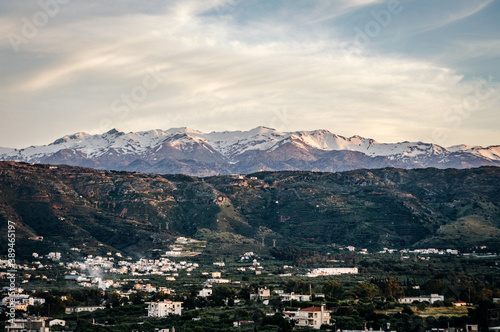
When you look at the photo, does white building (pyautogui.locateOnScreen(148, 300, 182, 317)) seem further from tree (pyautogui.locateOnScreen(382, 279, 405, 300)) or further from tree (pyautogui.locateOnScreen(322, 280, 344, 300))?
tree (pyautogui.locateOnScreen(382, 279, 405, 300))

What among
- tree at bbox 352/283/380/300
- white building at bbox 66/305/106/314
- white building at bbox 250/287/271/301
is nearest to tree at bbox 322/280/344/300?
tree at bbox 352/283/380/300

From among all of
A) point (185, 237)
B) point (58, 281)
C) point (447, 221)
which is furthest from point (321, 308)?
point (447, 221)

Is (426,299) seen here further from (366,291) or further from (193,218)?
(193,218)

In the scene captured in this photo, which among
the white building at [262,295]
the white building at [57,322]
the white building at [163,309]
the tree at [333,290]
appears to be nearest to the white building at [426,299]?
the tree at [333,290]

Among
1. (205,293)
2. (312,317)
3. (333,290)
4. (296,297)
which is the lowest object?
(312,317)

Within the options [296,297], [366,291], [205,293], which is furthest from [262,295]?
[366,291]

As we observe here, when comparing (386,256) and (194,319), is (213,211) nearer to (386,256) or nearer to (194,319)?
(386,256)

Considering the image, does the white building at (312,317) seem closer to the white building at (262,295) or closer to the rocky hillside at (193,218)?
the white building at (262,295)
